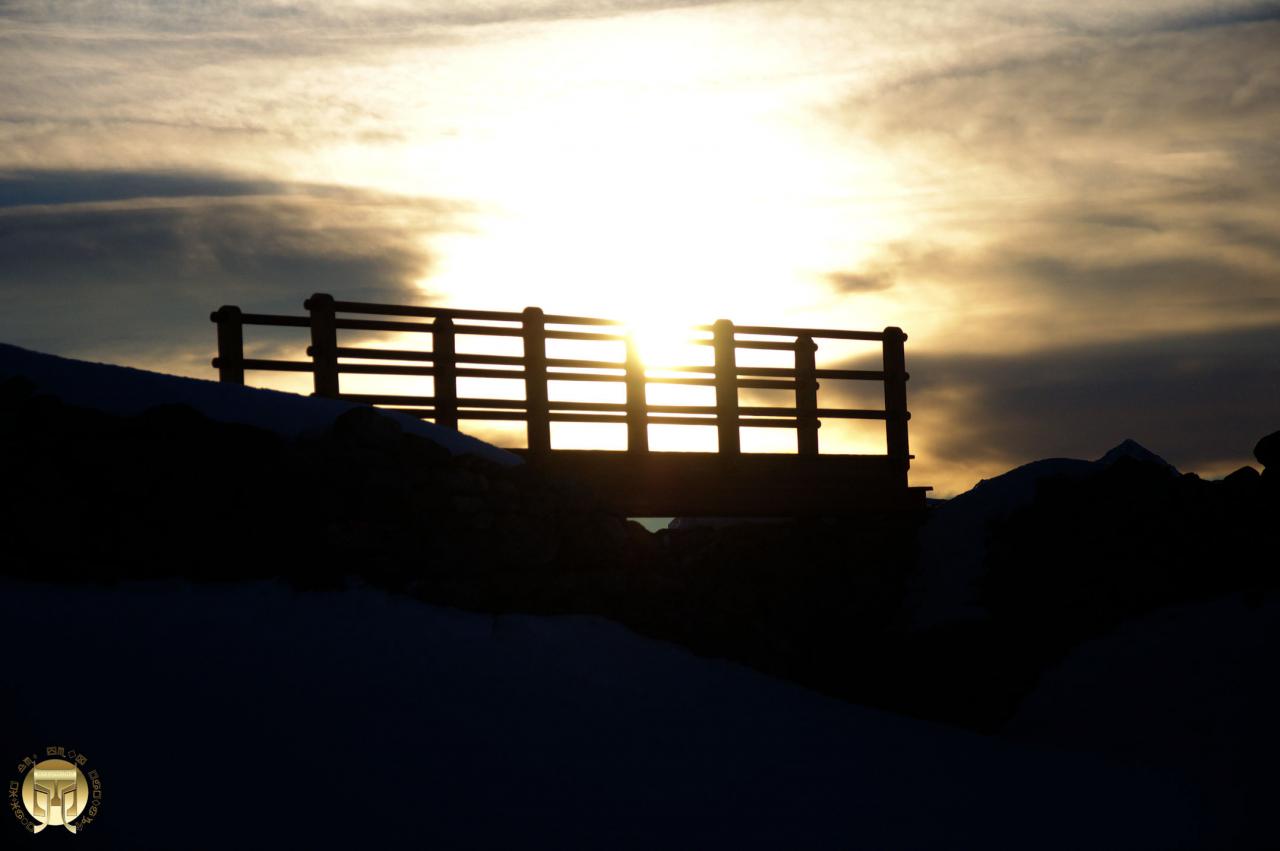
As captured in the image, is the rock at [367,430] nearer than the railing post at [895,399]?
Yes

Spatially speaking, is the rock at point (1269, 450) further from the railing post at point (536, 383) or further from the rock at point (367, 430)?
the rock at point (367, 430)

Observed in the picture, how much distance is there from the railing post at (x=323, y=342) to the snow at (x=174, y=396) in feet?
1.91

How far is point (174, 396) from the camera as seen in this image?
1366 cm

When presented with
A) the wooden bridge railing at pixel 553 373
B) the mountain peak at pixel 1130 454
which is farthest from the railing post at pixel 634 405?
the mountain peak at pixel 1130 454

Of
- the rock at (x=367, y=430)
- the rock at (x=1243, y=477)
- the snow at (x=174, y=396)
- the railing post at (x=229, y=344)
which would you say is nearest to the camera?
the snow at (x=174, y=396)

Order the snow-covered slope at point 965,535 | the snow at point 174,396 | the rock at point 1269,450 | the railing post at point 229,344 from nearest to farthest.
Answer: the snow at point 174,396, the railing post at point 229,344, the rock at point 1269,450, the snow-covered slope at point 965,535

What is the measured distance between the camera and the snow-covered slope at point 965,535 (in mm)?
17891

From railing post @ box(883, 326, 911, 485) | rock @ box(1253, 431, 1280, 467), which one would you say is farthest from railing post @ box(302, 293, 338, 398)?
rock @ box(1253, 431, 1280, 467)

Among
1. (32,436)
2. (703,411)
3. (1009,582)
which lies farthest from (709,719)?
(32,436)

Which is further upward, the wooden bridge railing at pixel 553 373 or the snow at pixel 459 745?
the wooden bridge railing at pixel 553 373

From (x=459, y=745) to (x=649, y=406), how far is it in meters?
6.39

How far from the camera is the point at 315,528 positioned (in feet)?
43.9

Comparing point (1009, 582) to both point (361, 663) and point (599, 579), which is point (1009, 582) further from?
point (361, 663)

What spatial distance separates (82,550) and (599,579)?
17.5ft
